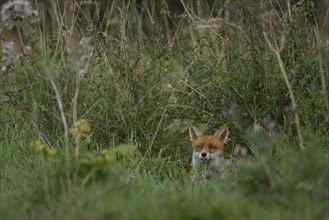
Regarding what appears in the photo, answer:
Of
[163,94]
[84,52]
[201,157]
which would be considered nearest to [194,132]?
[201,157]

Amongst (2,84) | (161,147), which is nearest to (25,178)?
(161,147)

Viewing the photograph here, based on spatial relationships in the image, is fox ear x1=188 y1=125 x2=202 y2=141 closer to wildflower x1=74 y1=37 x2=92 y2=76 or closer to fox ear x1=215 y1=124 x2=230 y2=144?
fox ear x1=215 y1=124 x2=230 y2=144

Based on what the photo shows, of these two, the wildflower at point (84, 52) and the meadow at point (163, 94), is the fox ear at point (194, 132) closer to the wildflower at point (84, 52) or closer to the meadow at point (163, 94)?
the meadow at point (163, 94)

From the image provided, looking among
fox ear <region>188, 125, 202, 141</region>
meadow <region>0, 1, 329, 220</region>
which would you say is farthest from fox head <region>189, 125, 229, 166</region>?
meadow <region>0, 1, 329, 220</region>

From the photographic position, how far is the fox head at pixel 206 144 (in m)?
7.29

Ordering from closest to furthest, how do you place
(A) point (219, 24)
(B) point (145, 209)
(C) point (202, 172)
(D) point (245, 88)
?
(B) point (145, 209) < (C) point (202, 172) < (D) point (245, 88) < (A) point (219, 24)

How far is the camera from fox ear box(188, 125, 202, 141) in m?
7.46

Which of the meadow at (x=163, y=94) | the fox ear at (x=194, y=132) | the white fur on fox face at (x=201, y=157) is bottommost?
the white fur on fox face at (x=201, y=157)

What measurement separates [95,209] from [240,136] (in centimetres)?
297

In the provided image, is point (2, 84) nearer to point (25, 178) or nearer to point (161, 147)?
point (161, 147)

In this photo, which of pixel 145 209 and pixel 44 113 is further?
pixel 44 113

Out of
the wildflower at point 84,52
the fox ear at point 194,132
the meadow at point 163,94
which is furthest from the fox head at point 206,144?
the wildflower at point 84,52

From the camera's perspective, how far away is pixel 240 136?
7469mm

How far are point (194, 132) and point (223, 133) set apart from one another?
33 cm
